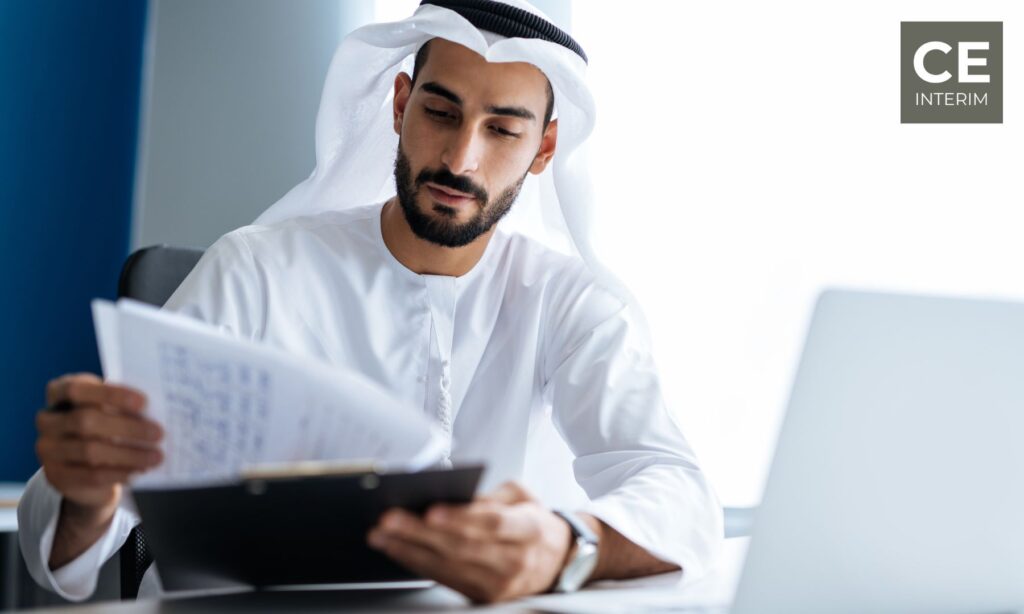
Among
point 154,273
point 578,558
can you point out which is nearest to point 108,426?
point 578,558

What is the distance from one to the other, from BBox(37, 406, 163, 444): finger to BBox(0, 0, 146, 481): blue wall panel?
84.8 inches

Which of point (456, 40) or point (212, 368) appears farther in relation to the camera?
point (456, 40)

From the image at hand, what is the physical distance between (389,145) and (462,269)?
0.35 m

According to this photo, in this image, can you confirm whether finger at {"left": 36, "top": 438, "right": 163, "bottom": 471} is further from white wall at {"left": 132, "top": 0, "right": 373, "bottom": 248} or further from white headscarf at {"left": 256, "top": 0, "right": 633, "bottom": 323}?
white wall at {"left": 132, "top": 0, "right": 373, "bottom": 248}

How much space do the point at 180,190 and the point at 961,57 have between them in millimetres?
2156

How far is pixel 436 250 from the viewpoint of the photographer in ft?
6.48

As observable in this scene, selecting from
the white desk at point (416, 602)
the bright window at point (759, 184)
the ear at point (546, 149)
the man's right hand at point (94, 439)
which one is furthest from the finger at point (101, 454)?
the bright window at point (759, 184)

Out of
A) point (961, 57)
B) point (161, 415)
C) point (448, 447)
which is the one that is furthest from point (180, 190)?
point (161, 415)

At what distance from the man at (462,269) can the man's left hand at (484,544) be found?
49 centimetres

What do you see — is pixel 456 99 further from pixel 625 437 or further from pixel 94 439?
pixel 94 439

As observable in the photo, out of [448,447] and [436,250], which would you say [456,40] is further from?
[448,447]

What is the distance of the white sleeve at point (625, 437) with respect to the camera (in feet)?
4.32

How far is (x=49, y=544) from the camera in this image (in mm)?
1207

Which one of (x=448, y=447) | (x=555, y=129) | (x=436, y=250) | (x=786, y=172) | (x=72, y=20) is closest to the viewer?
(x=448, y=447)
